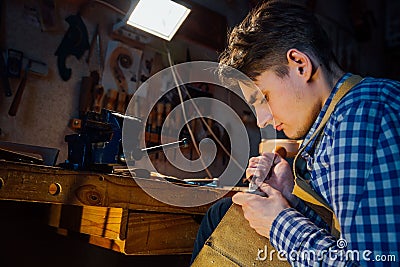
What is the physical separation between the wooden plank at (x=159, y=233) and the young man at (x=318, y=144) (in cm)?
16

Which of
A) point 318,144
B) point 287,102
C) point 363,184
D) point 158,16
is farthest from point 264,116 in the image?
point 158,16

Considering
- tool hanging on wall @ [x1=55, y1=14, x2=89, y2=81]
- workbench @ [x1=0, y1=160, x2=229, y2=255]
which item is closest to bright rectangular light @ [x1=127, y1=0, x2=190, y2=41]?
tool hanging on wall @ [x1=55, y1=14, x2=89, y2=81]

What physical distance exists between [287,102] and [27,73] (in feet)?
4.45

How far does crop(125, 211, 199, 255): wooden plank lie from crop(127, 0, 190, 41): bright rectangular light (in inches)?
40.7

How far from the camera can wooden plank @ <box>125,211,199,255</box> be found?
1.13 meters

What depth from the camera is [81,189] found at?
0.99 metres

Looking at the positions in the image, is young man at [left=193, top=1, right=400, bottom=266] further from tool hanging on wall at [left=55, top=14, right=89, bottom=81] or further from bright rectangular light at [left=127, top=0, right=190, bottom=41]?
tool hanging on wall at [left=55, top=14, right=89, bottom=81]

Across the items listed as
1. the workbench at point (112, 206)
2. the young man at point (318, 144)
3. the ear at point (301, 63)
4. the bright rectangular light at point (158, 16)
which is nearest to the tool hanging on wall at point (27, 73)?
the bright rectangular light at point (158, 16)

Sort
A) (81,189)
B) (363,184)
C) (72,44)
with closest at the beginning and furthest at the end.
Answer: (363,184) < (81,189) < (72,44)

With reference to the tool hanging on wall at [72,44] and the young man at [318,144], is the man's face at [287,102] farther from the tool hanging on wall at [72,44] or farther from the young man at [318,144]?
the tool hanging on wall at [72,44]

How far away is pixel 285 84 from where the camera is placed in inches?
38.9

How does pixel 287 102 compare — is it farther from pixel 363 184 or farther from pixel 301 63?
pixel 363 184

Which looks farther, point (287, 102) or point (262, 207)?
point (287, 102)

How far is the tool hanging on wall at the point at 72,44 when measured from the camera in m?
1.97
